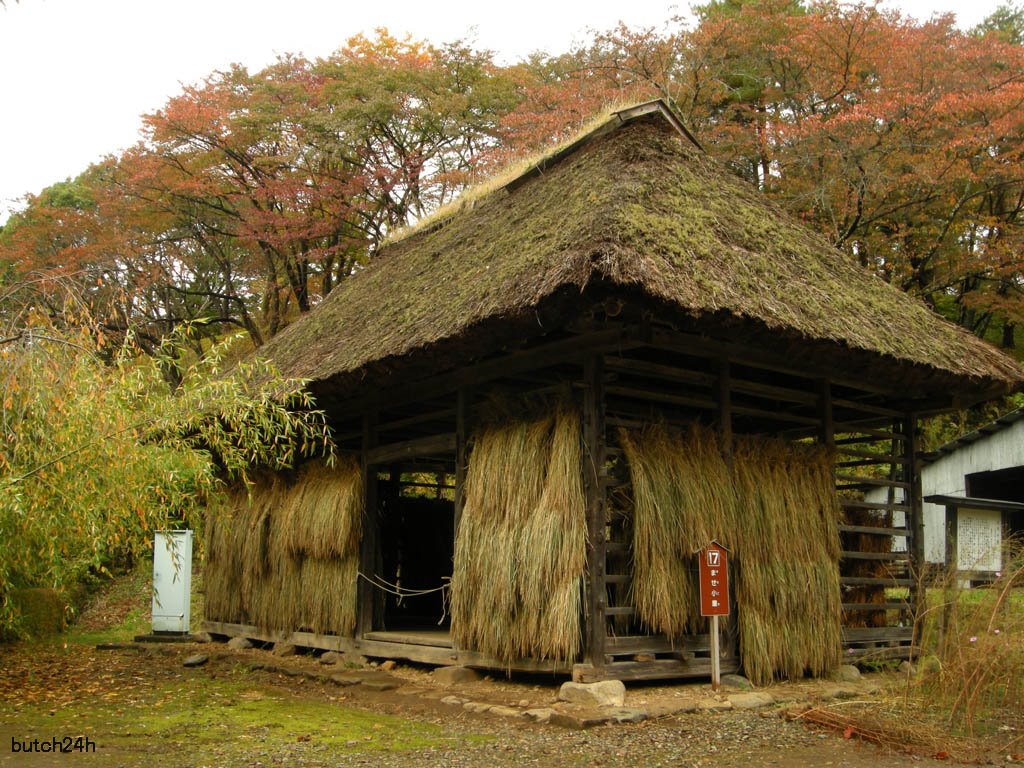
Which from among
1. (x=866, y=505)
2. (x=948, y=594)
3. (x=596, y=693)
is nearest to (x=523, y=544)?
(x=596, y=693)

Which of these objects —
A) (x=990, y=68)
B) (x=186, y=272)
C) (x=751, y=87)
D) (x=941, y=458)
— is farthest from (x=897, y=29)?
(x=186, y=272)

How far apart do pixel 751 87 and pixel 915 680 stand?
607 inches

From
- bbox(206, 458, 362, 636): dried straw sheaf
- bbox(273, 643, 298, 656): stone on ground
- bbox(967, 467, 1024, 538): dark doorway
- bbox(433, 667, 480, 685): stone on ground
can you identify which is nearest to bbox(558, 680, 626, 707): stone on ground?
bbox(433, 667, 480, 685): stone on ground

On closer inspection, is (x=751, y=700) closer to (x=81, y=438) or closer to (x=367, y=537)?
(x=367, y=537)

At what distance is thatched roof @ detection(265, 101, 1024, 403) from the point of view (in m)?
6.35

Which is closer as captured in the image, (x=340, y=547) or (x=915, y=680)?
(x=915, y=680)

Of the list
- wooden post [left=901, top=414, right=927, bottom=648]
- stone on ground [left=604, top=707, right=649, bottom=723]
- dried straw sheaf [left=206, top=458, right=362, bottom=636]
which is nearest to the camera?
stone on ground [left=604, top=707, right=649, bottom=723]

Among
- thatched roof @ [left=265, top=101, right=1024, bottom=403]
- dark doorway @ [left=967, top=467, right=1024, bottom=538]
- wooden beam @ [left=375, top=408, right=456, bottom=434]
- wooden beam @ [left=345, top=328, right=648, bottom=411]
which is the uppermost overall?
thatched roof @ [left=265, top=101, right=1024, bottom=403]

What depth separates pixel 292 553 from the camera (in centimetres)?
1024

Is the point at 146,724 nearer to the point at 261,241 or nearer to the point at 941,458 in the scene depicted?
the point at 261,241

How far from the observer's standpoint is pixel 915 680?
19.4ft

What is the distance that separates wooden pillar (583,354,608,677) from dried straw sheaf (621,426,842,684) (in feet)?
0.89

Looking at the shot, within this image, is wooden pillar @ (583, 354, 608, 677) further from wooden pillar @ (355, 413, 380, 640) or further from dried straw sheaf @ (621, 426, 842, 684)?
wooden pillar @ (355, 413, 380, 640)

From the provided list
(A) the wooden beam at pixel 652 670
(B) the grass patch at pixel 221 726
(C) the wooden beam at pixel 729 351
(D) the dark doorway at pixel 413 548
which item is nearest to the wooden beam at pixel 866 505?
(C) the wooden beam at pixel 729 351
